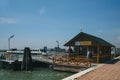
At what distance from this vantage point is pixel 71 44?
103 feet

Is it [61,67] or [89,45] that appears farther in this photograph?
[89,45]

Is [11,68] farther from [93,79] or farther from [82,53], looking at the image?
[93,79]

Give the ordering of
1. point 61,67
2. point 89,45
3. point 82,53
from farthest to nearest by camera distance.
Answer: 1. point 82,53
2. point 89,45
3. point 61,67

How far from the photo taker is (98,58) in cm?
2941

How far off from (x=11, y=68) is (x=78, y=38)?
422 inches

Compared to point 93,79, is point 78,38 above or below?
above

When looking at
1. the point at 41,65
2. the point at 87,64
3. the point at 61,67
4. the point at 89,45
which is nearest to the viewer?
the point at 87,64

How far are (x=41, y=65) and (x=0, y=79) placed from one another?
12.9m

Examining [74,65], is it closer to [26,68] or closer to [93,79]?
[26,68]

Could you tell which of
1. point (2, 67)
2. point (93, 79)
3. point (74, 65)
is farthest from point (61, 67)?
point (93, 79)

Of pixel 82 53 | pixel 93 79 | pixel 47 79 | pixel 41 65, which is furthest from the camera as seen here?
pixel 41 65

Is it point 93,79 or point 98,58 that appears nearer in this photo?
point 93,79

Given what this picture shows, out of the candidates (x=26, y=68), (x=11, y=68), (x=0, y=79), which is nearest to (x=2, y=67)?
Answer: (x=11, y=68)

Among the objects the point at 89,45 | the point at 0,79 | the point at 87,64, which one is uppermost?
the point at 89,45
